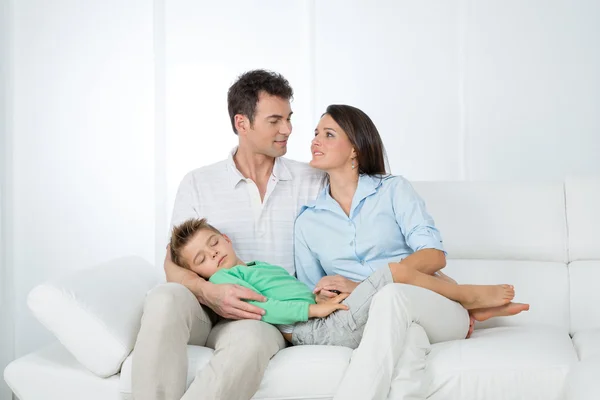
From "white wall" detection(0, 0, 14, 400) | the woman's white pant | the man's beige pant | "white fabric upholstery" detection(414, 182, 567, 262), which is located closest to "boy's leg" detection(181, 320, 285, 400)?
the man's beige pant

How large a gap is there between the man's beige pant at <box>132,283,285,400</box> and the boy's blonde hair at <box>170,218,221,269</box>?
0.91 ft

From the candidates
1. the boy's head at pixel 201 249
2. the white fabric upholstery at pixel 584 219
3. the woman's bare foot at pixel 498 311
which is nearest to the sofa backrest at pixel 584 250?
the white fabric upholstery at pixel 584 219

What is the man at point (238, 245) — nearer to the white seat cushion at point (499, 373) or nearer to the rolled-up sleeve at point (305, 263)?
the rolled-up sleeve at point (305, 263)

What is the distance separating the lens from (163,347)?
1885mm

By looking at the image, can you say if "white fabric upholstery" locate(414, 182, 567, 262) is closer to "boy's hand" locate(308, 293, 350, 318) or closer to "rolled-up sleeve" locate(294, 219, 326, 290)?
"rolled-up sleeve" locate(294, 219, 326, 290)

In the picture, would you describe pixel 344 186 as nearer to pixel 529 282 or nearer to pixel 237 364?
pixel 529 282

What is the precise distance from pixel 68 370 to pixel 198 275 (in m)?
0.47

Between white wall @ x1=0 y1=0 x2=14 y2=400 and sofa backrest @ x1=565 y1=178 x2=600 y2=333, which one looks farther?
white wall @ x1=0 y1=0 x2=14 y2=400

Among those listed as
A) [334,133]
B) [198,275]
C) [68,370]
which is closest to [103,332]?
[68,370]

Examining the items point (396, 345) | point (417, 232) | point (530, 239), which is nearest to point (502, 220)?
point (530, 239)

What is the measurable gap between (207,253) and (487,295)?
84 cm

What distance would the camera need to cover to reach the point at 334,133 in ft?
8.21

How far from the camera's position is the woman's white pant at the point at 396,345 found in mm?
1829

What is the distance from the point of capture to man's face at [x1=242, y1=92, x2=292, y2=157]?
2.66 meters
